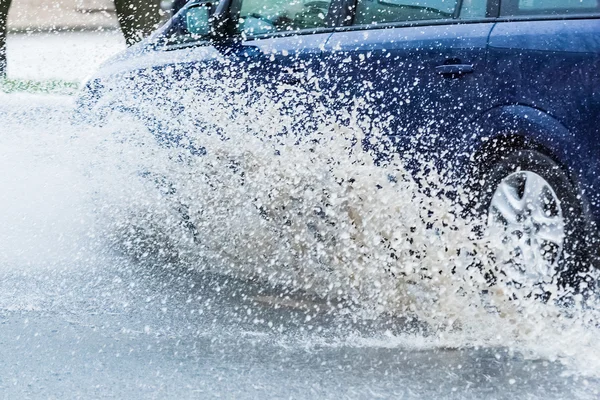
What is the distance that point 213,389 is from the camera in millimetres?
4250

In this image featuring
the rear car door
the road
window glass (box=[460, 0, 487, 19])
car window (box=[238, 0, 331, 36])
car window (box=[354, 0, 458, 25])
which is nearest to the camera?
the road

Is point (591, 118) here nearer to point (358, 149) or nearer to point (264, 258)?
point (358, 149)

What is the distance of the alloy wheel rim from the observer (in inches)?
201

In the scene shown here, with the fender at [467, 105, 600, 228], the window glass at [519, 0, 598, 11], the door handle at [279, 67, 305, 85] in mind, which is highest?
the window glass at [519, 0, 598, 11]

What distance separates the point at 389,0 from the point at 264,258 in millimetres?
1477

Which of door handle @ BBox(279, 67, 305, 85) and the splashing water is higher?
door handle @ BBox(279, 67, 305, 85)

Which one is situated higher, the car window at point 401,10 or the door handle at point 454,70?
the car window at point 401,10

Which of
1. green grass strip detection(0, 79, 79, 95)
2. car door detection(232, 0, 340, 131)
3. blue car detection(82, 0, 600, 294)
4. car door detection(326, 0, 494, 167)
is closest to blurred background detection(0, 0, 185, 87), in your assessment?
green grass strip detection(0, 79, 79, 95)

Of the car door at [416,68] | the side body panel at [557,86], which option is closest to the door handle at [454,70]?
the car door at [416,68]

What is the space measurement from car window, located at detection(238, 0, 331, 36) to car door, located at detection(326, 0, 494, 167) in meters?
0.33

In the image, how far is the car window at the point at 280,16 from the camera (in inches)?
256

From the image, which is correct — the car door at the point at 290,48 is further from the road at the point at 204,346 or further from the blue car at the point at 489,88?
the road at the point at 204,346

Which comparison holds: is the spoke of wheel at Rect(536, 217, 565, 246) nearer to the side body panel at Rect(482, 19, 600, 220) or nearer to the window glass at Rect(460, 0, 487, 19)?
the side body panel at Rect(482, 19, 600, 220)

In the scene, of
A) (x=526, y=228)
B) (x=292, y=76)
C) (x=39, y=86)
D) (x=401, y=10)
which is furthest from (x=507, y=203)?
(x=39, y=86)
